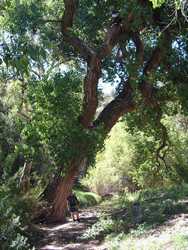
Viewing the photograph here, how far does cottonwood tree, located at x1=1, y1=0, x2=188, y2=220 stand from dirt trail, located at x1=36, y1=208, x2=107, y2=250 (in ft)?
3.77

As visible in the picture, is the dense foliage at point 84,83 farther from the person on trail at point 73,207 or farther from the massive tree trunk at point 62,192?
the person on trail at point 73,207

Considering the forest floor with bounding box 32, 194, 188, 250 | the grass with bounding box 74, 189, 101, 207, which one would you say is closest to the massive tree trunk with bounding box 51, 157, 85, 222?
the forest floor with bounding box 32, 194, 188, 250

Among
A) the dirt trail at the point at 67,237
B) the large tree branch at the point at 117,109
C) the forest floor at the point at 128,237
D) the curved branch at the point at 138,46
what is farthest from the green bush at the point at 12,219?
the curved branch at the point at 138,46

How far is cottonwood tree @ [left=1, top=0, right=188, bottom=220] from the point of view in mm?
14367

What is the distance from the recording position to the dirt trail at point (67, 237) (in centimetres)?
1160

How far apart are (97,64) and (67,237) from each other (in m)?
5.27

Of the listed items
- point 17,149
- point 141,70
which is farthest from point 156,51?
point 17,149

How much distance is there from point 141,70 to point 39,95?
3.45 meters

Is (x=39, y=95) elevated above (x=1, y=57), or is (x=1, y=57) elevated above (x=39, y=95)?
(x=39, y=95)

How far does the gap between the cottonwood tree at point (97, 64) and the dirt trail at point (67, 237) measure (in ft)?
3.77

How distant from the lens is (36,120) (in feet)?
48.2

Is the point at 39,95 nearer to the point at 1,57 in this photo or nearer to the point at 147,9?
the point at 147,9

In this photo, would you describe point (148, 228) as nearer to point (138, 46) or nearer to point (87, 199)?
point (138, 46)

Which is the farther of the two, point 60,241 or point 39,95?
point 39,95
